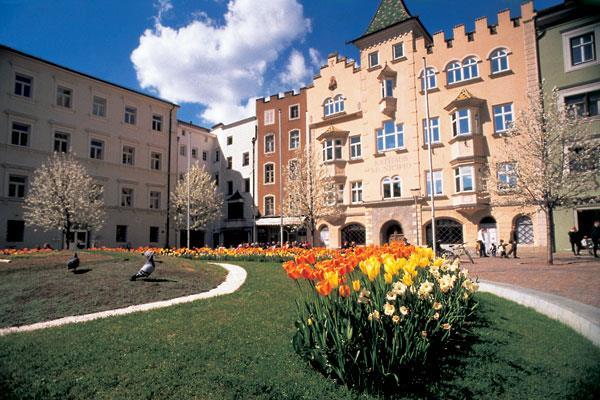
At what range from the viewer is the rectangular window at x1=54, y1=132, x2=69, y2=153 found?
31.6 m

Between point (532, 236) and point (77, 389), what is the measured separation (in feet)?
92.3

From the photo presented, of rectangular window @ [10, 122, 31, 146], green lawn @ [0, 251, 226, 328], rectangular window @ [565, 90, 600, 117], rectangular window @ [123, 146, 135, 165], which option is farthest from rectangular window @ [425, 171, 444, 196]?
rectangular window @ [10, 122, 31, 146]

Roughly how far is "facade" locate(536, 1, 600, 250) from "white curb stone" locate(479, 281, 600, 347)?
17.7 metres

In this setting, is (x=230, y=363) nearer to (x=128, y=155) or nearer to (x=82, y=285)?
(x=82, y=285)

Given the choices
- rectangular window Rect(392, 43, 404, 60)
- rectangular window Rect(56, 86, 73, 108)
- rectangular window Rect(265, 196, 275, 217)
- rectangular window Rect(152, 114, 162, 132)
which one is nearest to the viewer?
rectangular window Rect(392, 43, 404, 60)

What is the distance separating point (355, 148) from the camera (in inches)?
1331

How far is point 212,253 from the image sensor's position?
67.8 ft

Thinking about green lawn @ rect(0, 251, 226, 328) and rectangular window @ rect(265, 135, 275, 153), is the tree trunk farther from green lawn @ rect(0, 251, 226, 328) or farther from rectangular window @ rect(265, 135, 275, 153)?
Result: rectangular window @ rect(265, 135, 275, 153)

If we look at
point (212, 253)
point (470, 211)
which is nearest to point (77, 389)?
point (212, 253)

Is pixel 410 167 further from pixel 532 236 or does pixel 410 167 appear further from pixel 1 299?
pixel 1 299

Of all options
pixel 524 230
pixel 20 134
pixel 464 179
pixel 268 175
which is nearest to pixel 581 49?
pixel 464 179

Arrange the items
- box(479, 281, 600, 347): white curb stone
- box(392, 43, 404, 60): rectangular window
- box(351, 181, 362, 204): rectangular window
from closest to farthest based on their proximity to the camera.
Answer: box(479, 281, 600, 347): white curb stone → box(392, 43, 404, 60): rectangular window → box(351, 181, 362, 204): rectangular window

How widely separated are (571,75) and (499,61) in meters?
4.91

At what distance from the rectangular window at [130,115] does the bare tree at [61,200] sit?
884 centimetres
